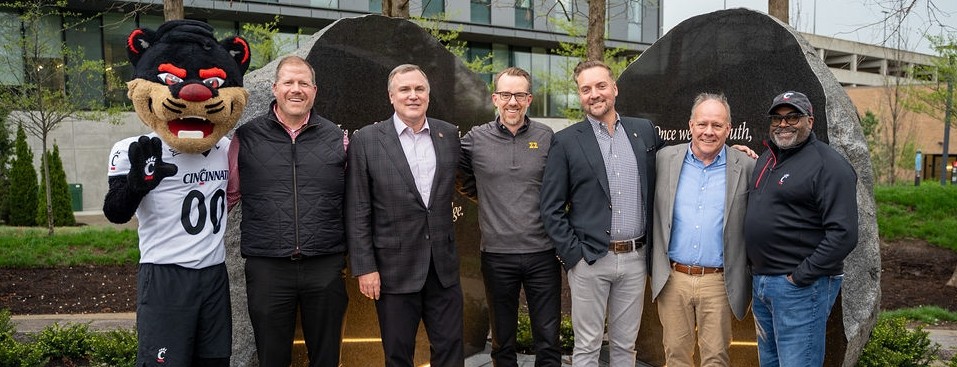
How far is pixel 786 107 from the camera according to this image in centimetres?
356

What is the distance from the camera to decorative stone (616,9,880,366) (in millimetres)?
4371

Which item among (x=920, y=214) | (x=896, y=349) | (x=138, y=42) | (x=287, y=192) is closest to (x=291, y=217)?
(x=287, y=192)

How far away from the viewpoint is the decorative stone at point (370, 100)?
14.5ft

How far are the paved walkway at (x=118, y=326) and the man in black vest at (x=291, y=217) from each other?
1.91 m

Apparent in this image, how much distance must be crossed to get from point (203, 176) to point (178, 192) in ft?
0.46

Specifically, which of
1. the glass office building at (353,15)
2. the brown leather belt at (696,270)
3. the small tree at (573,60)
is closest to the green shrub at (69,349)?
the brown leather belt at (696,270)

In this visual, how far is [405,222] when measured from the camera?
12.5 ft

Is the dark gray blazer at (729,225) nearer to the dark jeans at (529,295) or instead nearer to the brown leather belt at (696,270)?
the brown leather belt at (696,270)

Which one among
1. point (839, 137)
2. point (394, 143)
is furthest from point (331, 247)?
point (839, 137)

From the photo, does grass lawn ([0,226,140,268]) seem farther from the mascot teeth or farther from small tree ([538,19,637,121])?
small tree ([538,19,637,121])

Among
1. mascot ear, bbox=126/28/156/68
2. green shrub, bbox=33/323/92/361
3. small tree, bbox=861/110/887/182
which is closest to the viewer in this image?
mascot ear, bbox=126/28/156/68

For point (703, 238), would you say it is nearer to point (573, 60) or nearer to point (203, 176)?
point (203, 176)

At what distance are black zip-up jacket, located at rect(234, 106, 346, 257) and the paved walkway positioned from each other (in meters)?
2.16

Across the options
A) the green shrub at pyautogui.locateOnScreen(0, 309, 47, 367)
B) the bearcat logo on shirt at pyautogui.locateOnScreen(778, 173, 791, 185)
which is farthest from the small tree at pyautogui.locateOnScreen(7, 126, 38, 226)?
the bearcat logo on shirt at pyautogui.locateOnScreen(778, 173, 791, 185)
